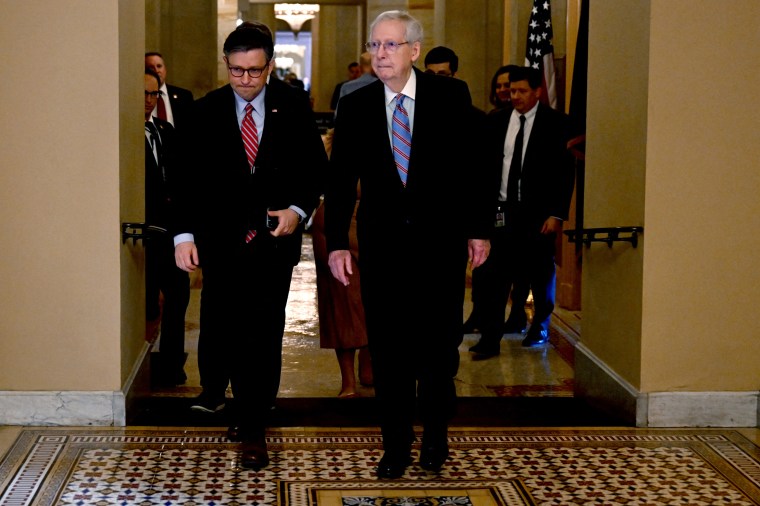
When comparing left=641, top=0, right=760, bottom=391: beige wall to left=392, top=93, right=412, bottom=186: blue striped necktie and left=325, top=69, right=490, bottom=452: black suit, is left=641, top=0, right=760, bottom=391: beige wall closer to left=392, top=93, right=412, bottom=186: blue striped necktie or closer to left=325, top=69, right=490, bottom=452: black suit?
left=325, top=69, right=490, bottom=452: black suit

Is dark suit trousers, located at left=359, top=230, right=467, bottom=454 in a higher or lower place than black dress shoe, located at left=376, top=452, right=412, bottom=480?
higher

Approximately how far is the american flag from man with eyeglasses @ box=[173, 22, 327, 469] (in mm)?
4825

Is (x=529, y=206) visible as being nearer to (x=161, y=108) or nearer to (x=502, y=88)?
(x=502, y=88)

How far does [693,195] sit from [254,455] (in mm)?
2165

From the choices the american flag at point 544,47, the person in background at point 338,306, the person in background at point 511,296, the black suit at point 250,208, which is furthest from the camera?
the american flag at point 544,47

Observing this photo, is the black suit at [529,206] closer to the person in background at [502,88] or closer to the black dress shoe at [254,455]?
the person in background at [502,88]

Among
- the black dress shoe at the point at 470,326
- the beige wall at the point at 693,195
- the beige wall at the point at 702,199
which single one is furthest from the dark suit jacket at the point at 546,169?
the beige wall at the point at 702,199

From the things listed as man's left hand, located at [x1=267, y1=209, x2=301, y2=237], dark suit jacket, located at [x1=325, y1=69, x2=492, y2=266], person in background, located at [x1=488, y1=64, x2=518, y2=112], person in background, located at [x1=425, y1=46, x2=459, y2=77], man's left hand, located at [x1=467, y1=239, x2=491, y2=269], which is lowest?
man's left hand, located at [x1=467, y1=239, x2=491, y2=269]

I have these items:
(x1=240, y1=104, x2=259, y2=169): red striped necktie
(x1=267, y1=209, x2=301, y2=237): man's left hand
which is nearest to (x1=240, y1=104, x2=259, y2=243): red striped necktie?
(x1=240, y1=104, x2=259, y2=169): red striped necktie

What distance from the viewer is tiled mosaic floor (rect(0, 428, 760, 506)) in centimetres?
427

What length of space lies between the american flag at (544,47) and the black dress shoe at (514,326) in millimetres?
2065

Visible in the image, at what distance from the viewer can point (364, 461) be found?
4.72 meters

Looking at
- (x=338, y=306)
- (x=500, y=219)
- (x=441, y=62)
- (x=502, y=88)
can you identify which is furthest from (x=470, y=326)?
(x=338, y=306)

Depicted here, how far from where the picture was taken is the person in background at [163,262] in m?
6.43
